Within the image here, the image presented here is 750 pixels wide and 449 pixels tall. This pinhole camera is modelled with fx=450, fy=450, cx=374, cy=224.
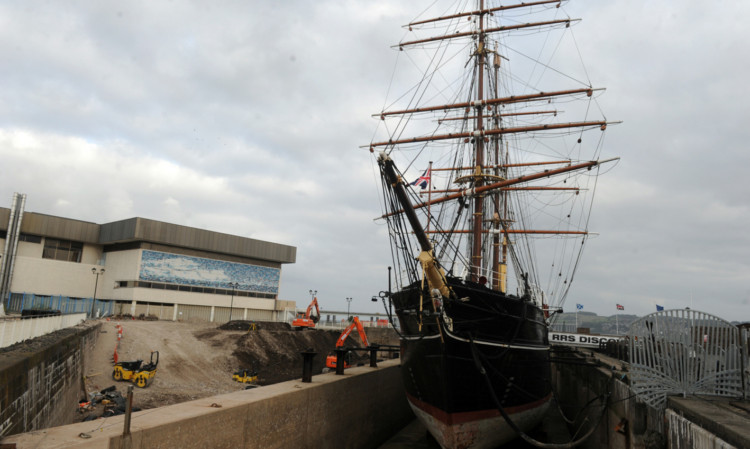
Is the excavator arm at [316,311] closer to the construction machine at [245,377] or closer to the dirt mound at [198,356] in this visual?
the dirt mound at [198,356]

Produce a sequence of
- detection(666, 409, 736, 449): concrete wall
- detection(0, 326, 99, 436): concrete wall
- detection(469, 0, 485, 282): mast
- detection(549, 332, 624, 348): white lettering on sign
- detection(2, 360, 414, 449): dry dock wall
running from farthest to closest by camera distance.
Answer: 1. detection(549, 332, 624, 348): white lettering on sign
2. detection(469, 0, 485, 282): mast
3. detection(0, 326, 99, 436): concrete wall
4. detection(2, 360, 414, 449): dry dock wall
5. detection(666, 409, 736, 449): concrete wall

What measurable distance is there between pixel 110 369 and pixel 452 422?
22.0 metres

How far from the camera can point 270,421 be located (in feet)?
31.7

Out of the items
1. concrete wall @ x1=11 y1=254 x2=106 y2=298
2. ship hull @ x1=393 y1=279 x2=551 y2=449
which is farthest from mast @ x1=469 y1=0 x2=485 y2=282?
concrete wall @ x1=11 y1=254 x2=106 y2=298

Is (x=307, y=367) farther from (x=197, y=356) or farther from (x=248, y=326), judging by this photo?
(x=248, y=326)

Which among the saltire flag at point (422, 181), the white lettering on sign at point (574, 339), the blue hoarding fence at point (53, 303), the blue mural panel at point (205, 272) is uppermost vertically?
the saltire flag at point (422, 181)

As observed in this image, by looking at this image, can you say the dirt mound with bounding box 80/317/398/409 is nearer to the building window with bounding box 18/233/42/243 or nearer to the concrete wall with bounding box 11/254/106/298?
the concrete wall with bounding box 11/254/106/298

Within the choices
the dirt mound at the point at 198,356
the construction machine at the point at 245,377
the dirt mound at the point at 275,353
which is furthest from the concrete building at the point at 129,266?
the construction machine at the point at 245,377

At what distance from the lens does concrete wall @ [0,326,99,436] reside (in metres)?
7.89

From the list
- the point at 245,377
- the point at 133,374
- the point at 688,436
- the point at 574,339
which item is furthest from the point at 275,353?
the point at 688,436

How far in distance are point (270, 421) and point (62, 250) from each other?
189 ft

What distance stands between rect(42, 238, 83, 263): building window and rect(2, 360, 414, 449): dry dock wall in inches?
2082

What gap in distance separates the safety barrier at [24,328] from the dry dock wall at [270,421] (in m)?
5.15

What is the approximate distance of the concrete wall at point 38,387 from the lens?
7.89 metres
